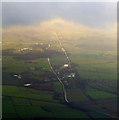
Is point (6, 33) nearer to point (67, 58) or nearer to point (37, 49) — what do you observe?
point (37, 49)

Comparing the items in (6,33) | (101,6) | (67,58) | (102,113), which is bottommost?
(102,113)

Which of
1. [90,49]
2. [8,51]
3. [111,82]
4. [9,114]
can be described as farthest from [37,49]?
[9,114]

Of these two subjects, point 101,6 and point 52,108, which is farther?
point 101,6

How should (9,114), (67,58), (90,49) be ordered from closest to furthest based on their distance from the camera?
(9,114) → (67,58) → (90,49)

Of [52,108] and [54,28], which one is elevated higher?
[54,28]

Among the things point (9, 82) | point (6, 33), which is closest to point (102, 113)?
point (9, 82)

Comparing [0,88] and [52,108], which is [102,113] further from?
[0,88]

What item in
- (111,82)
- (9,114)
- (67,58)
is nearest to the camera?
(9,114)
